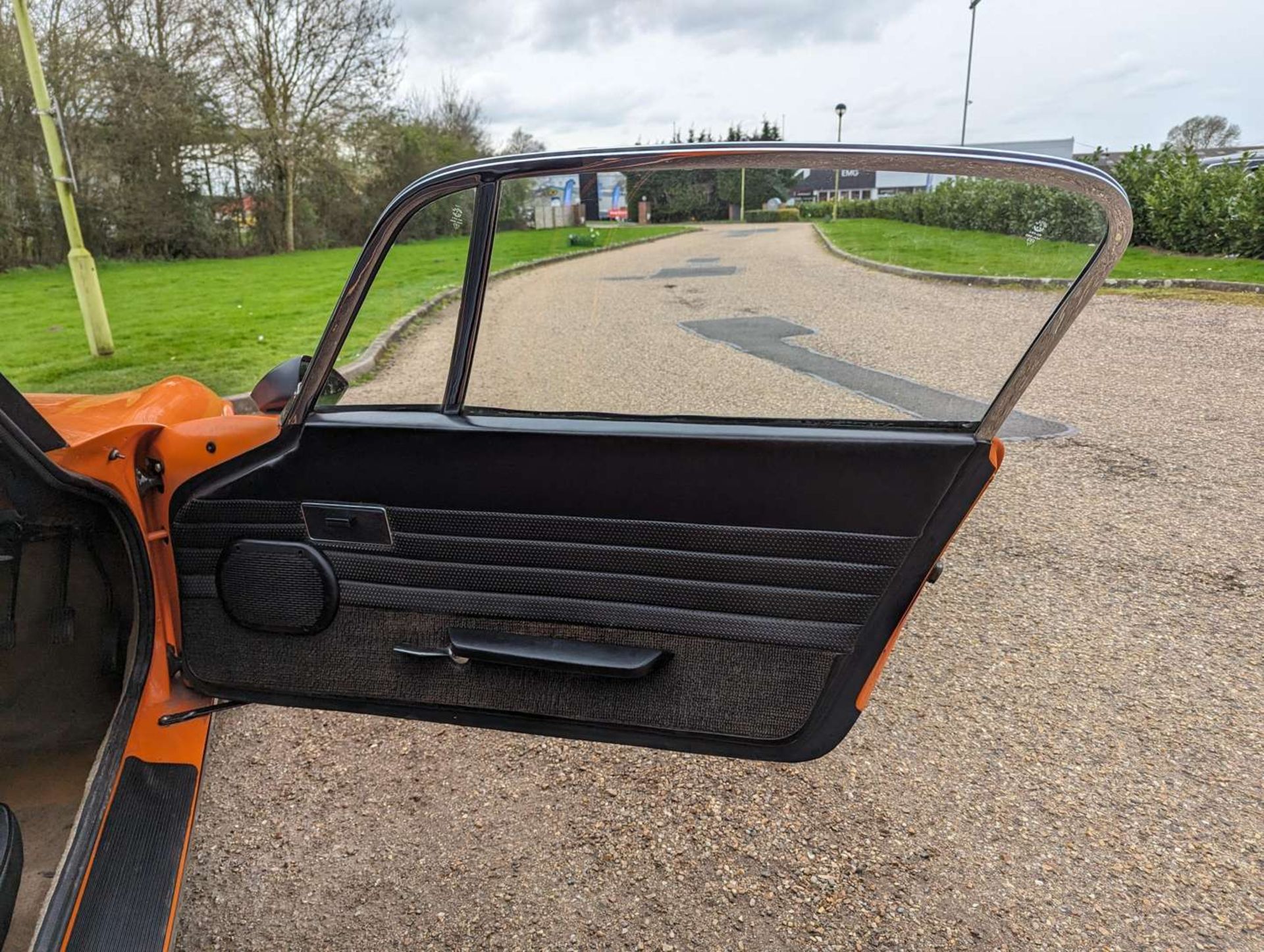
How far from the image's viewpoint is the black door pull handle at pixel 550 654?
5.13 feet

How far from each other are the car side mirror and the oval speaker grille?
31 cm

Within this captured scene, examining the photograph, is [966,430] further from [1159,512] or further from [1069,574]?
[1159,512]

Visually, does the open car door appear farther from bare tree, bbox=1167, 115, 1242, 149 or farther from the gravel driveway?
bare tree, bbox=1167, 115, 1242, 149

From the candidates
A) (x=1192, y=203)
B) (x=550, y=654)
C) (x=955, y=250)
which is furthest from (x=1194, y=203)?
(x=550, y=654)

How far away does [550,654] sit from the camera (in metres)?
1.59

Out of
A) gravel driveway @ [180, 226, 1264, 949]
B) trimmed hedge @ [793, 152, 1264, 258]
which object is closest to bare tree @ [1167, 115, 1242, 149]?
trimmed hedge @ [793, 152, 1264, 258]

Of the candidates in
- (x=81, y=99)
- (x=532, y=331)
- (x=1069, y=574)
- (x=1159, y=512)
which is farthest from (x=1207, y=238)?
(x=81, y=99)

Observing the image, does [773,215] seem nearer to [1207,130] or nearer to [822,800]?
[822,800]

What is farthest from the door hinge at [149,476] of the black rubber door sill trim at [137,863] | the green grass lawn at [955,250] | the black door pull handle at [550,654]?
the green grass lawn at [955,250]

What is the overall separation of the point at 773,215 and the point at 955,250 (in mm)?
375

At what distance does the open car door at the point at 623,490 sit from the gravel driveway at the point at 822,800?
0.03m

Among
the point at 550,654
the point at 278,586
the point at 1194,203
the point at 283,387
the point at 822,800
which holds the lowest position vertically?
the point at 822,800

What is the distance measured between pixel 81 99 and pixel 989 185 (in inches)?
663

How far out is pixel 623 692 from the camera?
1.60m
